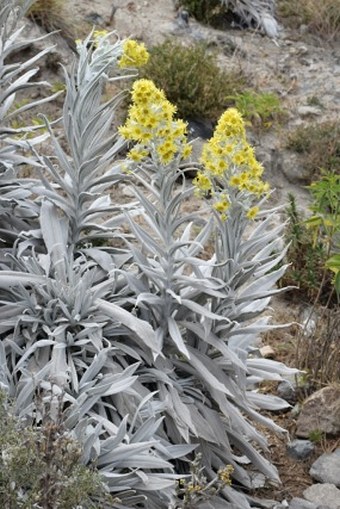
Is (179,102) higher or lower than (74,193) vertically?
lower

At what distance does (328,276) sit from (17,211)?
2291 mm

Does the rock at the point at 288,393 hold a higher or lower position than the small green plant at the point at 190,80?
lower

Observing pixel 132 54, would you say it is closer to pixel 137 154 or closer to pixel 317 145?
pixel 137 154

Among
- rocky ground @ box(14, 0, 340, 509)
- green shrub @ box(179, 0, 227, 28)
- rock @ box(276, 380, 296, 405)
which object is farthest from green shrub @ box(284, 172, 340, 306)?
green shrub @ box(179, 0, 227, 28)

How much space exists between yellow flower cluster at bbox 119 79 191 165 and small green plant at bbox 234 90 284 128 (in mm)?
4176

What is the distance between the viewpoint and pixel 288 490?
182 inches

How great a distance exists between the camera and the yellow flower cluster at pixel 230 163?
3.96 m

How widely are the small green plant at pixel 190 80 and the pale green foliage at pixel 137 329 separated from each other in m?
3.29

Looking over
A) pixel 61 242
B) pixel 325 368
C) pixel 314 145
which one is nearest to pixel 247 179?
pixel 61 242

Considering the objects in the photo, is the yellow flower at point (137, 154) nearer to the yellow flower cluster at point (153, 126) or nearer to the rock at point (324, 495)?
the yellow flower cluster at point (153, 126)

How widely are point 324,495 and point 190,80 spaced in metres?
4.15

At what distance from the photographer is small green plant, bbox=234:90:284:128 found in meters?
8.11

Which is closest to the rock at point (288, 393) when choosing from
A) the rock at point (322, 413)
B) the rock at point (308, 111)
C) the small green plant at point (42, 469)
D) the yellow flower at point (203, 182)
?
the rock at point (322, 413)

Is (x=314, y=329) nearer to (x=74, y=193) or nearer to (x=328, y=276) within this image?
(x=328, y=276)
